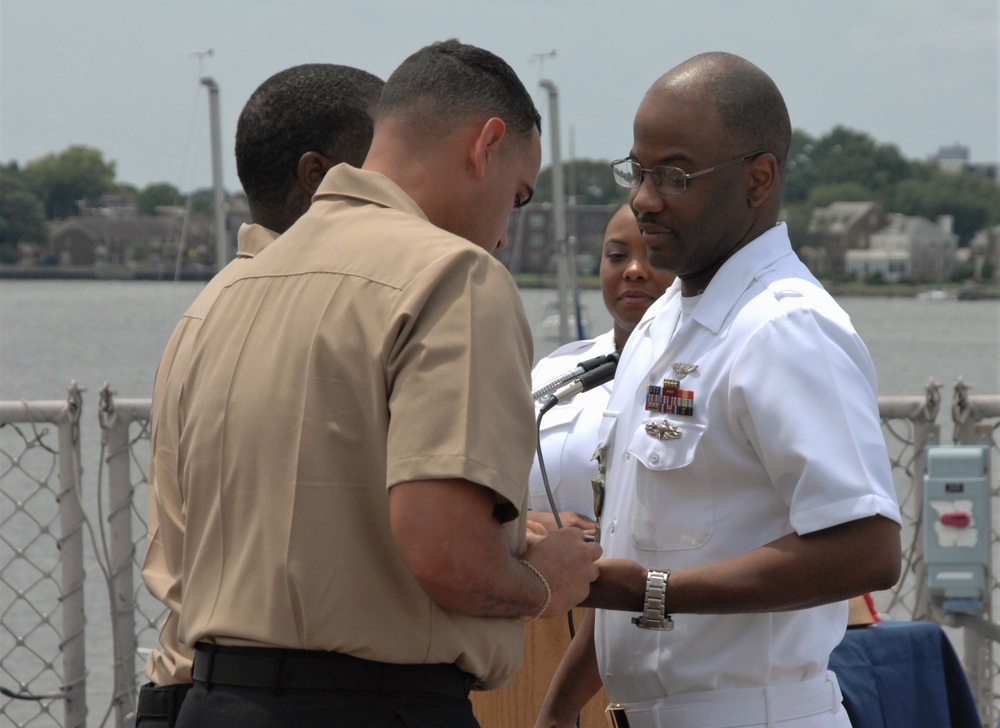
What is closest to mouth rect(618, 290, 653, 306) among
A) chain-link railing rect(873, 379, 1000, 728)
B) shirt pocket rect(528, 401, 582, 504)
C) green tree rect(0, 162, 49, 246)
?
shirt pocket rect(528, 401, 582, 504)

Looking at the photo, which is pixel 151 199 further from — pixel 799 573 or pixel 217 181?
pixel 799 573

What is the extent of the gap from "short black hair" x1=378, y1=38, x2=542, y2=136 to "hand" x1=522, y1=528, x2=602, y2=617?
622 mm

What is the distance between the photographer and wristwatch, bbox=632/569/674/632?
1910 mm

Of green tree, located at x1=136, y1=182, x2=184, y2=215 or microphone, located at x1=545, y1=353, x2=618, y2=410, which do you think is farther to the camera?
green tree, located at x1=136, y1=182, x2=184, y2=215

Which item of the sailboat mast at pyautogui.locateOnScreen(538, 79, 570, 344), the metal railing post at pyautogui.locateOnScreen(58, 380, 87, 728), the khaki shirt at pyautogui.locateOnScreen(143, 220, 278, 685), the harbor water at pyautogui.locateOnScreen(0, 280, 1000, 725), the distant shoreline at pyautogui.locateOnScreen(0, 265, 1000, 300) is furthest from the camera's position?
the sailboat mast at pyautogui.locateOnScreen(538, 79, 570, 344)

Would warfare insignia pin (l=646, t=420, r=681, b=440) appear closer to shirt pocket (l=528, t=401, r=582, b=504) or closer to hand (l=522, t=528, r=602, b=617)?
hand (l=522, t=528, r=602, b=617)

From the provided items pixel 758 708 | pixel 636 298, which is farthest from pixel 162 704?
pixel 636 298

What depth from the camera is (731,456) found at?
6.37ft

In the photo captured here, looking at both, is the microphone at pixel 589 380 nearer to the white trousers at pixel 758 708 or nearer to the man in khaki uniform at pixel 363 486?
the white trousers at pixel 758 708

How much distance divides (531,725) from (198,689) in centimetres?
170

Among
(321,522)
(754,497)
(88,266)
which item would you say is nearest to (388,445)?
(321,522)

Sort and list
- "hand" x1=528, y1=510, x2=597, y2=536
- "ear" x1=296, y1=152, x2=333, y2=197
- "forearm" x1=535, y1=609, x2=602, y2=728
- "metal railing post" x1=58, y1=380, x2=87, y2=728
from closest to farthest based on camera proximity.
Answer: "forearm" x1=535, y1=609, x2=602, y2=728, "ear" x1=296, y1=152, x2=333, y2=197, "hand" x1=528, y1=510, x2=597, y2=536, "metal railing post" x1=58, y1=380, x2=87, y2=728

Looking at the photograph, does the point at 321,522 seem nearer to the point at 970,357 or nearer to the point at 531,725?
the point at 531,725

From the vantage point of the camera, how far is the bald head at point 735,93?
2.09 m
